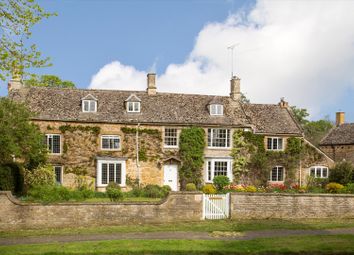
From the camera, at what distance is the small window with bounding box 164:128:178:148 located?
4003 cm

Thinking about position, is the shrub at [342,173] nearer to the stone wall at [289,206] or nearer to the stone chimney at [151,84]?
the stone wall at [289,206]

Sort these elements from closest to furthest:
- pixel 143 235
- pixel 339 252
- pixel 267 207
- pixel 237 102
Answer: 1. pixel 339 252
2. pixel 143 235
3. pixel 267 207
4. pixel 237 102

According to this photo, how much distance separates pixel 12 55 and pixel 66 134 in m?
23.2

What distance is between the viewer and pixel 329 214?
22375 mm

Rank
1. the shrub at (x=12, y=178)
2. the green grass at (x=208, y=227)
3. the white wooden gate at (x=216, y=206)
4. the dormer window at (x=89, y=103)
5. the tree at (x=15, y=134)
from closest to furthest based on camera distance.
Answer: the green grass at (x=208, y=227) < the white wooden gate at (x=216, y=206) < the tree at (x=15, y=134) < the shrub at (x=12, y=178) < the dormer window at (x=89, y=103)

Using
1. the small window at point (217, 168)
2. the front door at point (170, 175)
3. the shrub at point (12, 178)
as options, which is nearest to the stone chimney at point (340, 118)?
the small window at point (217, 168)

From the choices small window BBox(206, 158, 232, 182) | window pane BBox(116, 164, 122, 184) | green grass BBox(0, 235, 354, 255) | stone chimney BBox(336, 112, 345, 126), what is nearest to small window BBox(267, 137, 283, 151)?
small window BBox(206, 158, 232, 182)

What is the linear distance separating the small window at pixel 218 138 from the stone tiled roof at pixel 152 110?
0.71 m

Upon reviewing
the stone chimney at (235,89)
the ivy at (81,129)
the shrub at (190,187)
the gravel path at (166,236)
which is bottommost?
the shrub at (190,187)

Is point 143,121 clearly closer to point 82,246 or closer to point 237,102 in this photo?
point 237,102

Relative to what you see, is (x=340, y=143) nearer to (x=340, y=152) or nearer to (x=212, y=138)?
(x=340, y=152)

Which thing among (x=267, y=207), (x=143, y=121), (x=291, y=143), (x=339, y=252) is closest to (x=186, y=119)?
(x=143, y=121)

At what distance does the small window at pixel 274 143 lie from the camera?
42.4m

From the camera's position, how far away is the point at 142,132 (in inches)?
1556
